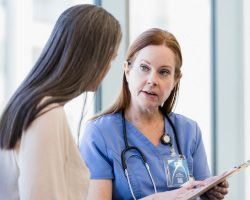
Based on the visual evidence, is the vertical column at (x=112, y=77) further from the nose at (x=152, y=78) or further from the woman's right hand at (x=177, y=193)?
the woman's right hand at (x=177, y=193)

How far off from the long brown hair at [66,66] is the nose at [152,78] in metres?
0.43

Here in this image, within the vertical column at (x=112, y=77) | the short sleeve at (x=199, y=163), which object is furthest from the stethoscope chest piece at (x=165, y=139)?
the vertical column at (x=112, y=77)

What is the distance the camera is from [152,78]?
4.67 feet

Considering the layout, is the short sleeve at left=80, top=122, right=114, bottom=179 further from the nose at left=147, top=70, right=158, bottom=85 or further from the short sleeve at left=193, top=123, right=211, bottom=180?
the short sleeve at left=193, top=123, right=211, bottom=180

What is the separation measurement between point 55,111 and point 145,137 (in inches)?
24.3

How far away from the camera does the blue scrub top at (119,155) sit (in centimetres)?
135

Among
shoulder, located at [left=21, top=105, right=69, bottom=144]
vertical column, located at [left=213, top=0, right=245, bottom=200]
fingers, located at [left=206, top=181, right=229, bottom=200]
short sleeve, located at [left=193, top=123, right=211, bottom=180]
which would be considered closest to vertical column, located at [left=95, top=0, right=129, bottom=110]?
short sleeve, located at [left=193, top=123, right=211, bottom=180]

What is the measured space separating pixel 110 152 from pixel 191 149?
0.31 meters

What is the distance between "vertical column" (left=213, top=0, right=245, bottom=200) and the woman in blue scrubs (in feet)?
3.54

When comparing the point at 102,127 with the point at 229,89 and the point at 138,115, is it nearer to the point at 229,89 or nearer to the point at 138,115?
the point at 138,115

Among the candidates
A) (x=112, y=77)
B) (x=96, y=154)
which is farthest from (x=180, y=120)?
(x=112, y=77)

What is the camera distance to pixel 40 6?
1668 millimetres
